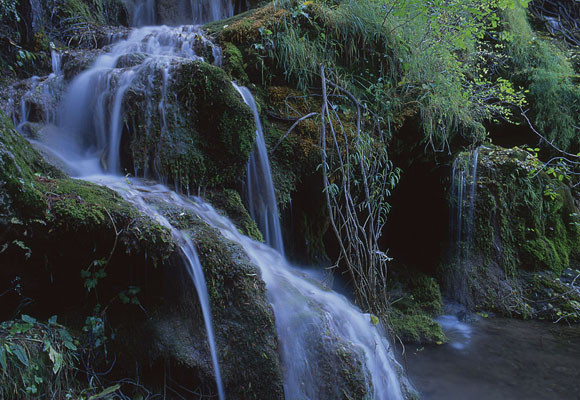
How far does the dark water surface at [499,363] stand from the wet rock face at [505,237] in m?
0.93

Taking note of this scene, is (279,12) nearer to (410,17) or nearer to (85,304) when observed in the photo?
(410,17)

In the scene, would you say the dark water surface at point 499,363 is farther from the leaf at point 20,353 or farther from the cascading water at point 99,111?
the cascading water at point 99,111

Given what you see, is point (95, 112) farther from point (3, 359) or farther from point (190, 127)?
point (3, 359)

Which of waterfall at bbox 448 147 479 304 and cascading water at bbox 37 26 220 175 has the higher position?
cascading water at bbox 37 26 220 175

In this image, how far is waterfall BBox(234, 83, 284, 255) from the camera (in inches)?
159

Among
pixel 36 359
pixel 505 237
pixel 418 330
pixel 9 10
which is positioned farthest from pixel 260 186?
pixel 505 237

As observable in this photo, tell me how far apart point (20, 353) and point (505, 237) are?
731 cm

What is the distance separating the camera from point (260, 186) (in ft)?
13.4

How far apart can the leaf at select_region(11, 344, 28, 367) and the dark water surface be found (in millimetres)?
3140

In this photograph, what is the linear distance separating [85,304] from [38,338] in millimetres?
313

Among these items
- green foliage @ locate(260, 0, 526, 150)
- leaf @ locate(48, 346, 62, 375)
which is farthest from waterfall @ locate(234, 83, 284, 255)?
leaf @ locate(48, 346, 62, 375)

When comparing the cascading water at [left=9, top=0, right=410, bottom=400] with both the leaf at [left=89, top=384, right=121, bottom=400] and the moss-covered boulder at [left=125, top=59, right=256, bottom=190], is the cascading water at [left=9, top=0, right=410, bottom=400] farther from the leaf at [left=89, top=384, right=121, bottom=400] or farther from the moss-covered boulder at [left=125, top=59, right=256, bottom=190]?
the leaf at [left=89, top=384, right=121, bottom=400]

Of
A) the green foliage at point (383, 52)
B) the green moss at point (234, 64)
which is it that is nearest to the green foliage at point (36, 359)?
the green moss at point (234, 64)

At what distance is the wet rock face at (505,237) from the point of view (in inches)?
263
